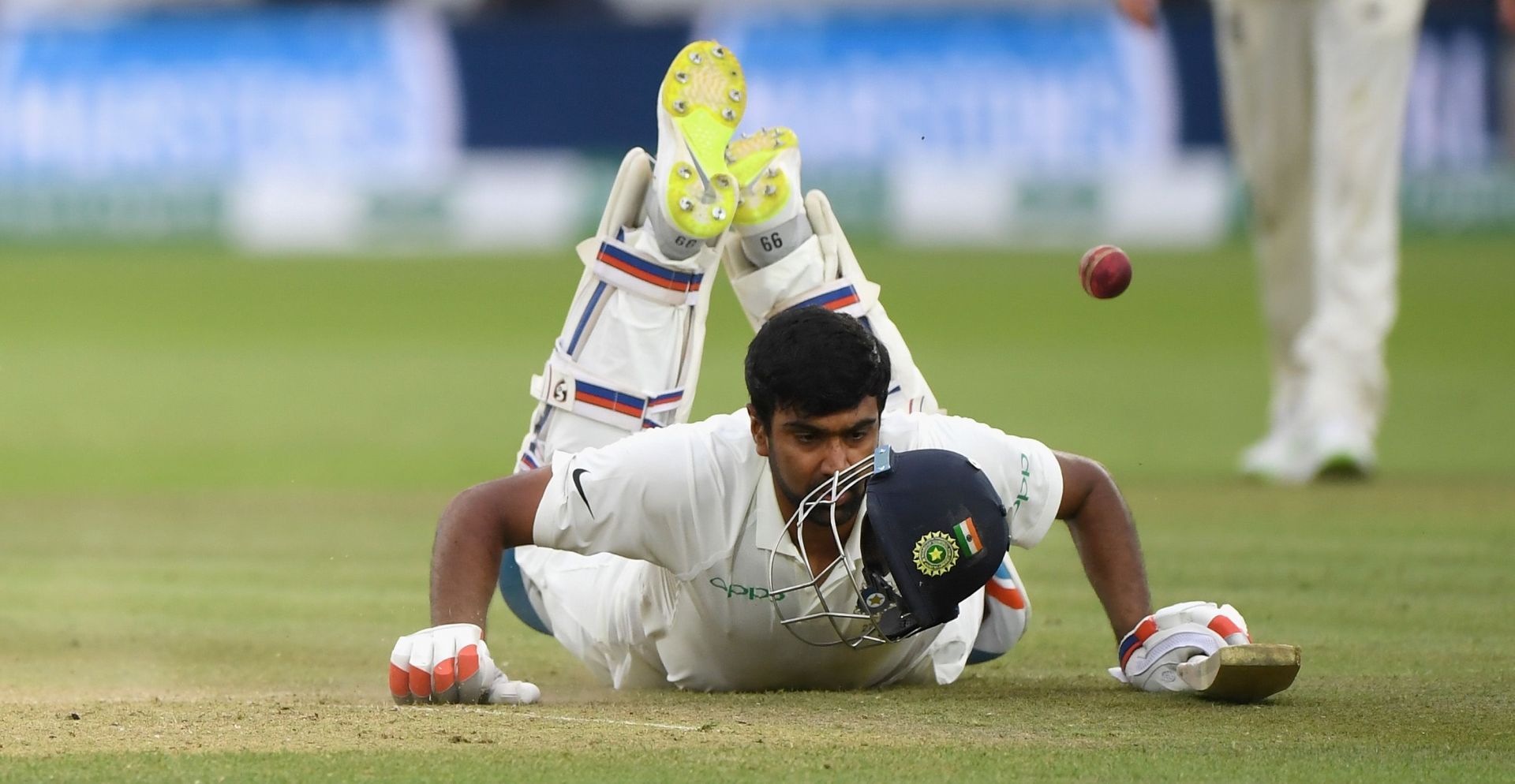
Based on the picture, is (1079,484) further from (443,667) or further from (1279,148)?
(1279,148)

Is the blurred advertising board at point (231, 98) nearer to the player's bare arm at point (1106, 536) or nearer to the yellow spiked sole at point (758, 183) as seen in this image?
the yellow spiked sole at point (758, 183)

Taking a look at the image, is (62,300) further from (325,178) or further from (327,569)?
(327,569)

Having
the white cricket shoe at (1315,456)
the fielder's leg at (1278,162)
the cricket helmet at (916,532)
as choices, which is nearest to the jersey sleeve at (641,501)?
the cricket helmet at (916,532)

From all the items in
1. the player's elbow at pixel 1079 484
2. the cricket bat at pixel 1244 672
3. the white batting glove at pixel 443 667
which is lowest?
the cricket bat at pixel 1244 672

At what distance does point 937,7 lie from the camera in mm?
21047

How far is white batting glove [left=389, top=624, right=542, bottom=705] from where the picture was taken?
3818mm

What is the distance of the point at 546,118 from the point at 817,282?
16074 mm

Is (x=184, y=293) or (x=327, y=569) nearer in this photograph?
(x=327, y=569)

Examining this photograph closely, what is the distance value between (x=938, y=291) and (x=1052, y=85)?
8.97 feet

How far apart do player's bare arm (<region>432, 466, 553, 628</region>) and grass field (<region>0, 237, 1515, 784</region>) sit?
216mm

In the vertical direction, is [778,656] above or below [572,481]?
below

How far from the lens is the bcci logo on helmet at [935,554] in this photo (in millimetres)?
3592

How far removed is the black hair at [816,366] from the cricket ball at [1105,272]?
0.98 metres

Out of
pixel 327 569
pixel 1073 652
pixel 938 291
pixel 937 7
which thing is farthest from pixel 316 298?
pixel 1073 652
